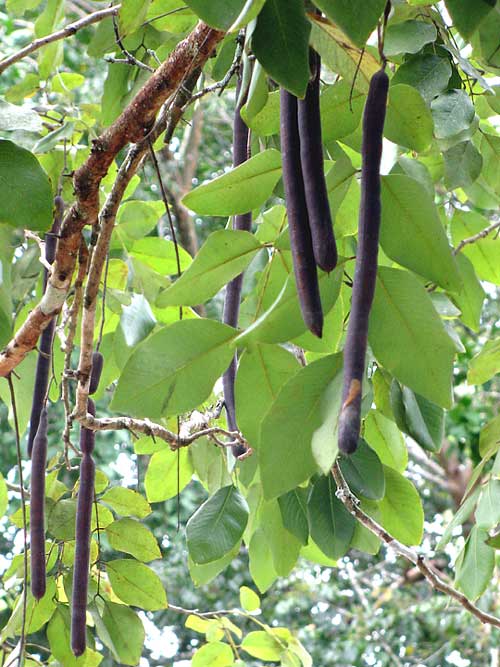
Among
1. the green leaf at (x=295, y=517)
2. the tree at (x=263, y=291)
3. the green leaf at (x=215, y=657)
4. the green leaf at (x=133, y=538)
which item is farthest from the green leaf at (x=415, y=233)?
the green leaf at (x=215, y=657)

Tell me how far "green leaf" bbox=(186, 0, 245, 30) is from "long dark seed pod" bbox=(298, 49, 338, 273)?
0.06 m

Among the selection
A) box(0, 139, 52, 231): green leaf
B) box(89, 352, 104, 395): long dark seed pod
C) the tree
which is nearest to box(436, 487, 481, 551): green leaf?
the tree

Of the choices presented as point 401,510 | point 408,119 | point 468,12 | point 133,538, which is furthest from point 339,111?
point 133,538

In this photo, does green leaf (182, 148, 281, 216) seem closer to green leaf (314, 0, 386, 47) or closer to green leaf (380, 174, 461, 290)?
green leaf (380, 174, 461, 290)

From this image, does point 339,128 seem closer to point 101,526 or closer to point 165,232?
point 101,526

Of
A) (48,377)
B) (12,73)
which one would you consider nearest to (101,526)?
(48,377)

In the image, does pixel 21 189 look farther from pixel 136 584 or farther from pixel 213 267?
pixel 136 584

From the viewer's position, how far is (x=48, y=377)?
89cm

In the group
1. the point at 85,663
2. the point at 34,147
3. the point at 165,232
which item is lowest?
the point at 85,663

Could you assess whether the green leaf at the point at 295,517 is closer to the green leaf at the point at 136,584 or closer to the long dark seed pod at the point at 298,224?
the green leaf at the point at 136,584

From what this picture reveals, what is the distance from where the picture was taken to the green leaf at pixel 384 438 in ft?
2.87

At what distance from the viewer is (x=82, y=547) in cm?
85

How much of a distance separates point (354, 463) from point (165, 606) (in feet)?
1.12

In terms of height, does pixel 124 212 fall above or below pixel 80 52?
below
